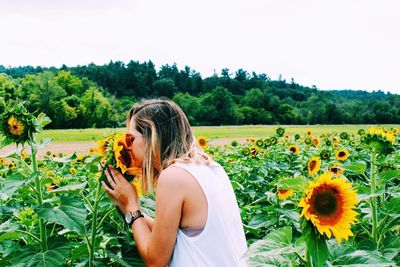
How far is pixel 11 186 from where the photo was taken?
1932 millimetres

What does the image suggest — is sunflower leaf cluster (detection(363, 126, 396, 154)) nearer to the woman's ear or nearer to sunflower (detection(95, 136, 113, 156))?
the woman's ear

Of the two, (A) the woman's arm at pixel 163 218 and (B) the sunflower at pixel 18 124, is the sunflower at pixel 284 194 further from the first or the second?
(B) the sunflower at pixel 18 124

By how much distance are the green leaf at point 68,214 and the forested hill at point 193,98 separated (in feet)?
127

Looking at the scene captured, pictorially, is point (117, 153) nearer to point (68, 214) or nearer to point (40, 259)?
point (68, 214)

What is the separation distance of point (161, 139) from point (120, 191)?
A: 1.12 feet

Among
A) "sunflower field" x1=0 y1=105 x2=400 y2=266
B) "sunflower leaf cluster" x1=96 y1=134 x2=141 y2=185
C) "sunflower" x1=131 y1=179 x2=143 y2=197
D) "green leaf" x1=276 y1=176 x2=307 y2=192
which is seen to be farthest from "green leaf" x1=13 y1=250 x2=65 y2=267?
"green leaf" x1=276 y1=176 x2=307 y2=192

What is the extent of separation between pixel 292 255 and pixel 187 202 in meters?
0.50

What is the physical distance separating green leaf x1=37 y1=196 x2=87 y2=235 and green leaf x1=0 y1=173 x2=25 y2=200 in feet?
0.43

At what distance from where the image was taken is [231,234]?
213 cm

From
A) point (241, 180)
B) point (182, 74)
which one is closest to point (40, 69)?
point (182, 74)

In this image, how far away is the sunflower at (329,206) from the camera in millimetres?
1527

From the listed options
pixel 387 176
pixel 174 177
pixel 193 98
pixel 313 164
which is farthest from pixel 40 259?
pixel 193 98

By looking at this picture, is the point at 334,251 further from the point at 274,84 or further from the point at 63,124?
the point at 274,84

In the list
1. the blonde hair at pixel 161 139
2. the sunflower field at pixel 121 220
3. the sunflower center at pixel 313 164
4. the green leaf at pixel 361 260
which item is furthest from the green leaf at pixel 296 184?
the sunflower center at pixel 313 164
